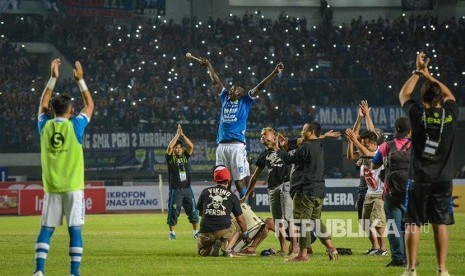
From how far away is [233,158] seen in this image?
64.5ft

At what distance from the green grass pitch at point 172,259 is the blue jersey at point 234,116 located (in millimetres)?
2500

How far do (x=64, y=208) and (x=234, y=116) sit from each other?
23.6 ft

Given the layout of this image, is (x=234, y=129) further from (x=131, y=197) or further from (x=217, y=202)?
(x=131, y=197)

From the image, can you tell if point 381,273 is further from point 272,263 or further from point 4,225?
point 4,225

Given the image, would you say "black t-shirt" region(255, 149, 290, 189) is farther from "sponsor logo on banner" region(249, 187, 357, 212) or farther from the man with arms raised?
"sponsor logo on banner" region(249, 187, 357, 212)

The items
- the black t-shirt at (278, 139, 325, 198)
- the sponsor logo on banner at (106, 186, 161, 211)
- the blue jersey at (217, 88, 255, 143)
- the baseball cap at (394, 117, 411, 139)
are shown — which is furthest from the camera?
the sponsor logo on banner at (106, 186, 161, 211)

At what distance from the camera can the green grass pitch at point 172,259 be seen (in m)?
15.1

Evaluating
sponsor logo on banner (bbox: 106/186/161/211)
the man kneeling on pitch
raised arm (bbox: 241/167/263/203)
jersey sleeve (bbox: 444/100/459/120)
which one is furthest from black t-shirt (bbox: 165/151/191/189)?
sponsor logo on banner (bbox: 106/186/161/211)

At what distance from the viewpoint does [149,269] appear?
1553 centimetres

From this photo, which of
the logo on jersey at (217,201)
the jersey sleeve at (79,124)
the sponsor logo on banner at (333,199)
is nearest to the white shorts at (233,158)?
the logo on jersey at (217,201)

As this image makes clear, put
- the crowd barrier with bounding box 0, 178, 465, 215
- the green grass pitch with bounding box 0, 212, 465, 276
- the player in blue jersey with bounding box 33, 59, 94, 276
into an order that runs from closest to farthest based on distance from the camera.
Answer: the player in blue jersey with bounding box 33, 59, 94, 276, the green grass pitch with bounding box 0, 212, 465, 276, the crowd barrier with bounding box 0, 178, 465, 215

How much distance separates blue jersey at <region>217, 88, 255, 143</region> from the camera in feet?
64.4

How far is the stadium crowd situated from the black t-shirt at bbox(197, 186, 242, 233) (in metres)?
30.7

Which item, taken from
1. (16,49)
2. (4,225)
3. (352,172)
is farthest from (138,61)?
(4,225)
